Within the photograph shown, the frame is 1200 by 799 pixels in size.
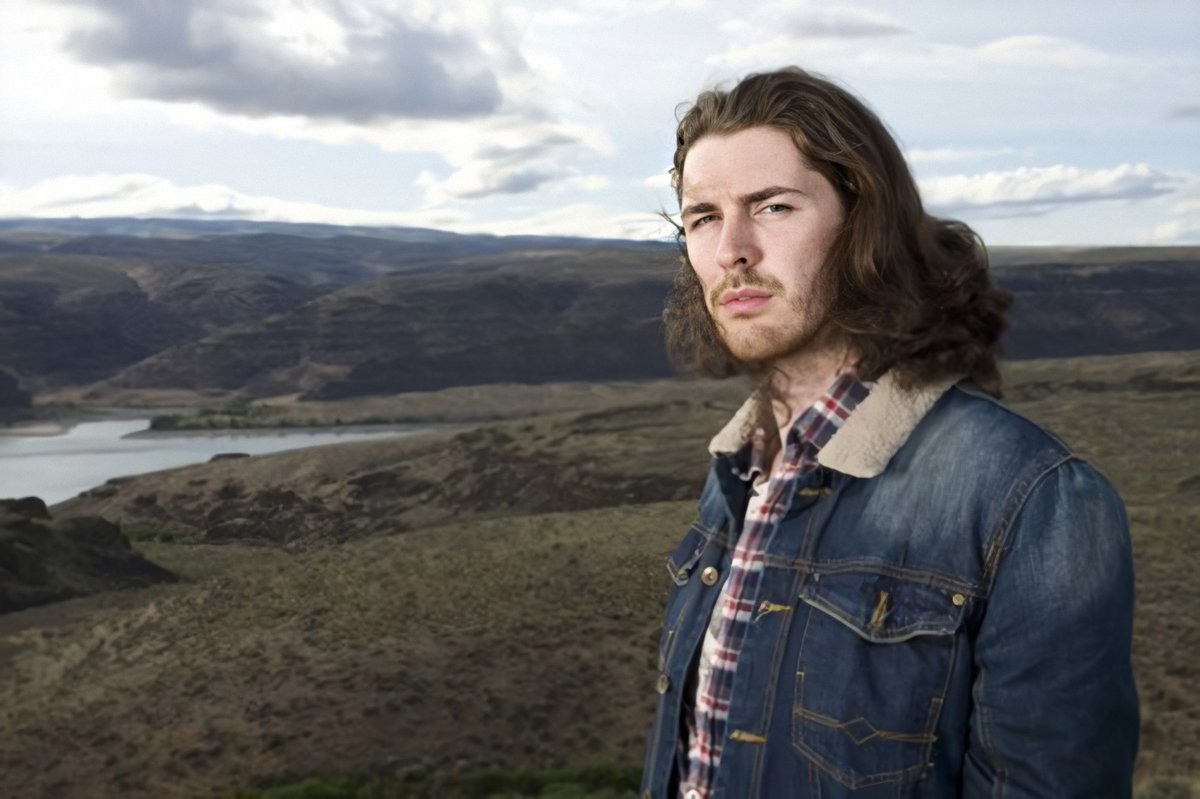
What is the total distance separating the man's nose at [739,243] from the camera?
2602 mm

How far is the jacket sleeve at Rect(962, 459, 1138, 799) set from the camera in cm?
216

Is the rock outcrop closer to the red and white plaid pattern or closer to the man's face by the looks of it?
the red and white plaid pattern

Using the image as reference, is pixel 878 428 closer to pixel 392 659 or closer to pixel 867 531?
pixel 867 531

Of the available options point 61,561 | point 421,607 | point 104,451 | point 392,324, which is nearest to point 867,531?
point 421,607

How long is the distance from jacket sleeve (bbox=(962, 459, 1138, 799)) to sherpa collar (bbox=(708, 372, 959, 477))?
30cm

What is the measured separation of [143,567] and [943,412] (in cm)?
1979

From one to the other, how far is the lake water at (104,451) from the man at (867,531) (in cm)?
3820

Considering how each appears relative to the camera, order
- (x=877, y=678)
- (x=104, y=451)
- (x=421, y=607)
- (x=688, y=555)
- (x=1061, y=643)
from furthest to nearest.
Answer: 1. (x=104, y=451)
2. (x=421, y=607)
3. (x=688, y=555)
4. (x=877, y=678)
5. (x=1061, y=643)

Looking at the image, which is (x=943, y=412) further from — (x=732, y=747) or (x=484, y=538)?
(x=484, y=538)

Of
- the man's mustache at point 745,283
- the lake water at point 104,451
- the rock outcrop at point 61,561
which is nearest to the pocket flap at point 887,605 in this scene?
the man's mustache at point 745,283

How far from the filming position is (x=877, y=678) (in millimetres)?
2303

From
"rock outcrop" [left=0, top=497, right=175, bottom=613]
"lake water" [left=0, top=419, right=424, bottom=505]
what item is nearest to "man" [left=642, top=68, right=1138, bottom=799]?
"rock outcrop" [left=0, top=497, right=175, bottom=613]

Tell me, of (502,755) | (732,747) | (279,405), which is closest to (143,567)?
(502,755)

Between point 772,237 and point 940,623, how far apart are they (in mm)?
874
